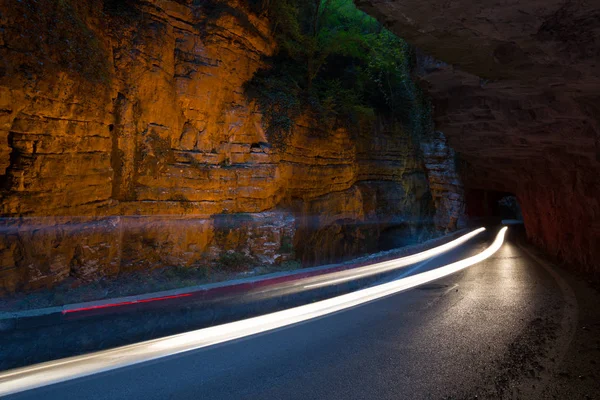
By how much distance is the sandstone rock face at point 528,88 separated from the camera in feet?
13.2

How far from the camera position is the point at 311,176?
1880 centimetres

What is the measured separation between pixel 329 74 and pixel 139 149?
614 inches

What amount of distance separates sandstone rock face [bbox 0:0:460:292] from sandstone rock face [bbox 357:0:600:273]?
8.03 meters

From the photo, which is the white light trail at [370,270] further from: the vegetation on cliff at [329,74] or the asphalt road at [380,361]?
the vegetation on cliff at [329,74]

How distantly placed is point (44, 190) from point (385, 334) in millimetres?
8667

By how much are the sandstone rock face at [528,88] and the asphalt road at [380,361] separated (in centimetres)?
365

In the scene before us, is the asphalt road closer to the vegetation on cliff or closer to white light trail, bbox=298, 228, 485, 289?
white light trail, bbox=298, 228, 485, 289

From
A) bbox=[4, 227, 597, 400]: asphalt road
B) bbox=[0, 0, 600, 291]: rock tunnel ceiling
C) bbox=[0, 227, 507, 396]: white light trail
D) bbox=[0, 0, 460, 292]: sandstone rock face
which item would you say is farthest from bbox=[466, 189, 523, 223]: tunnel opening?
bbox=[0, 227, 507, 396]: white light trail

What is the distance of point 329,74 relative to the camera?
2383 centimetres

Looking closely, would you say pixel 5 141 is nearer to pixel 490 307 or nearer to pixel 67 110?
pixel 67 110

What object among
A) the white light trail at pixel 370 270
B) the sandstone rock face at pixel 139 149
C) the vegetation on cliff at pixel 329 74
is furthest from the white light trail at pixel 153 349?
the vegetation on cliff at pixel 329 74

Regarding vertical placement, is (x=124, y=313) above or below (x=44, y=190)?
below

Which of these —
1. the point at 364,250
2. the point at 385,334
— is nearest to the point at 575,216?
the point at 385,334

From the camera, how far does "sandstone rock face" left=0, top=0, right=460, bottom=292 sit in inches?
333
